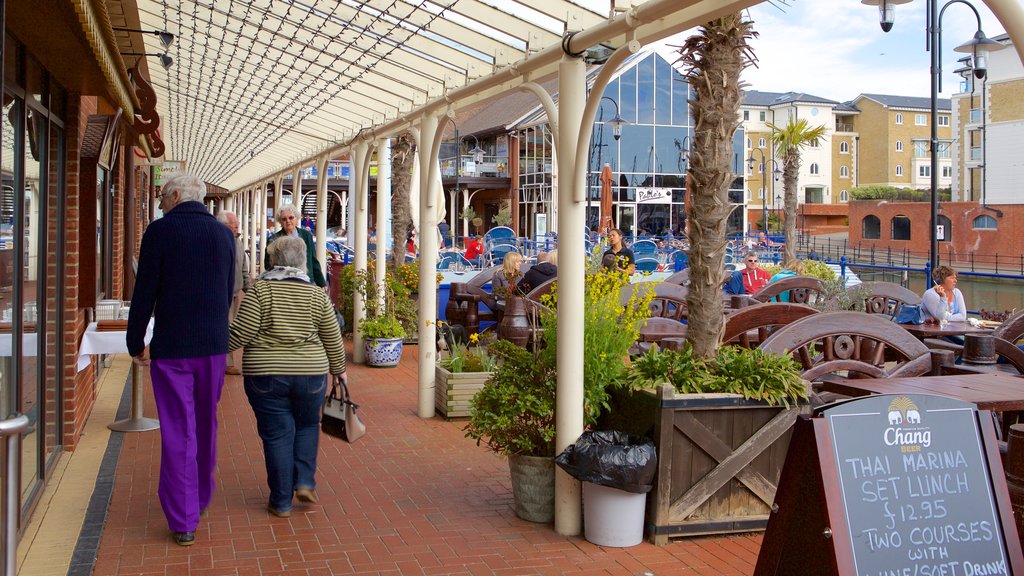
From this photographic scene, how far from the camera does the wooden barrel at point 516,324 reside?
339 inches

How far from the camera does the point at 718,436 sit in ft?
16.6

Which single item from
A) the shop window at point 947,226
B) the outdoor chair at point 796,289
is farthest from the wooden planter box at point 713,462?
the shop window at point 947,226

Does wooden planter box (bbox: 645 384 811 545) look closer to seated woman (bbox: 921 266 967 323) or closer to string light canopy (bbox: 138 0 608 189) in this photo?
string light canopy (bbox: 138 0 608 189)

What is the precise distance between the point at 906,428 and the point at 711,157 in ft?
7.52

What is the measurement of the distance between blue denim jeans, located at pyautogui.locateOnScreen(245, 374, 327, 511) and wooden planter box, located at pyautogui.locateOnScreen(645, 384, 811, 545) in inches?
70.6

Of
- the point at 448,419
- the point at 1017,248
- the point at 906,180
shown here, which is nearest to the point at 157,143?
the point at 448,419

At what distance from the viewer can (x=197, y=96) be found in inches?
533

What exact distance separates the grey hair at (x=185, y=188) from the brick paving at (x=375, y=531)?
5.56 feet

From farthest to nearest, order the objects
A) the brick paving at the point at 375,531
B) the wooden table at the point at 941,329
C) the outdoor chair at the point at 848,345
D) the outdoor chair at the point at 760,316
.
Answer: the wooden table at the point at 941,329
the outdoor chair at the point at 760,316
the outdoor chair at the point at 848,345
the brick paving at the point at 375,531

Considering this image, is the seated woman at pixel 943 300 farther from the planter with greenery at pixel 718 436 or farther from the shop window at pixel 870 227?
the shop window at pixel 870 227

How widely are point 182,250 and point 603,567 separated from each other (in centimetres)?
252

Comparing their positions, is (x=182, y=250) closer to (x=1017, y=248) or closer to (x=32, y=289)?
(x=32, y=289)

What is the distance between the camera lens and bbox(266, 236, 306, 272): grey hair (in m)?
5.28

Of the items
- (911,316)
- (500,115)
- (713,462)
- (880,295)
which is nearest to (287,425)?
(713,462)
